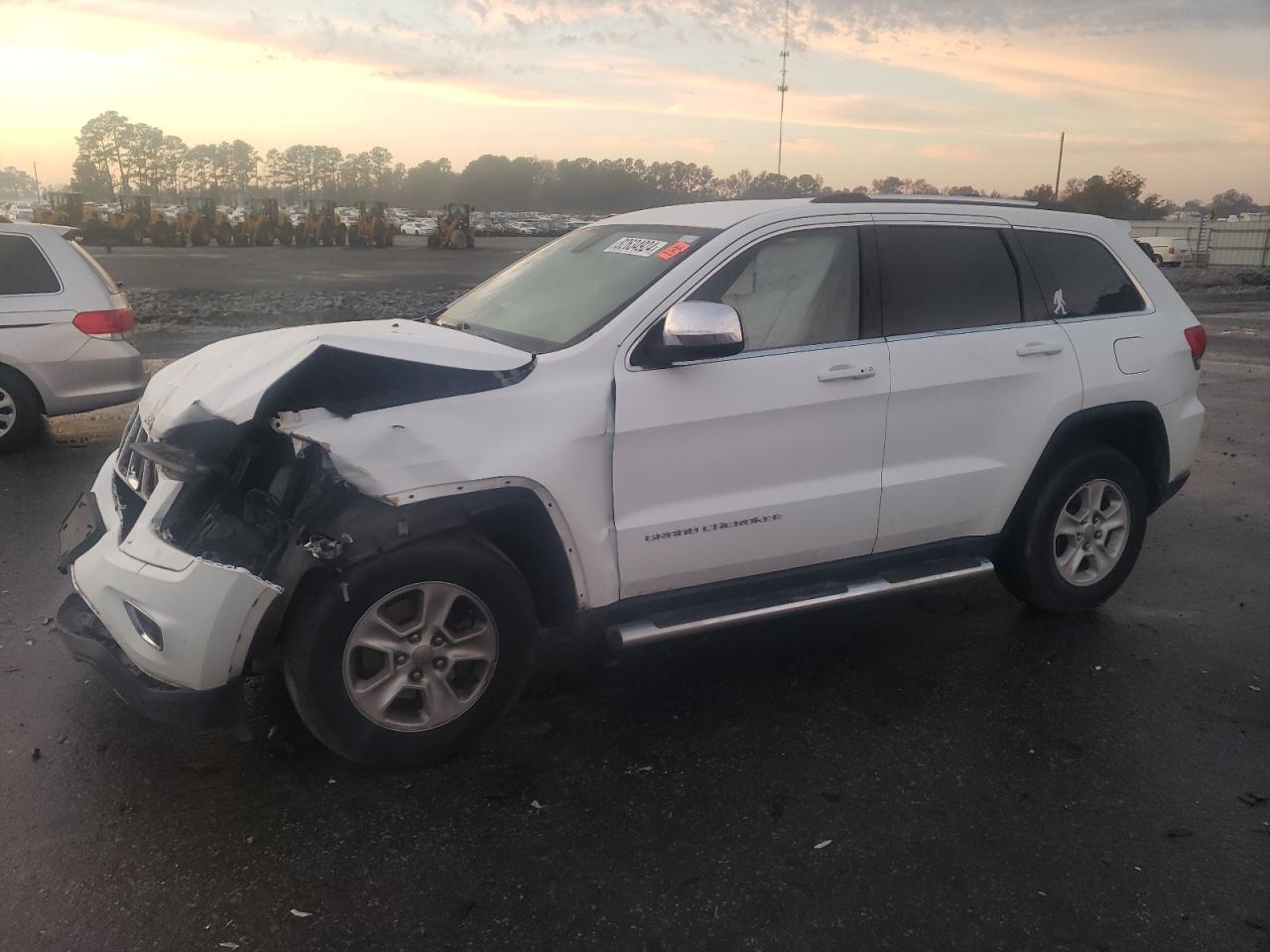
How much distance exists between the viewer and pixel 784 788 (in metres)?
3.41

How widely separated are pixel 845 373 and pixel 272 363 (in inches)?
84.5

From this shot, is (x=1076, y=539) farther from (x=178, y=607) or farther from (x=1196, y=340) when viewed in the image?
(x=178, y=607)

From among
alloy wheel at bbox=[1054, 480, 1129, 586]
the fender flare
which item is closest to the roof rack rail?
alloy wheel at bbox=[1054, 480, 1129, 586]

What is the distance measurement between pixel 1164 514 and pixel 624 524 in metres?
4.78

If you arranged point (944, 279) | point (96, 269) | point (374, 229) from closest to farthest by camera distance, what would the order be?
point (944, 279) < point (96, 269) < point (374, 229)

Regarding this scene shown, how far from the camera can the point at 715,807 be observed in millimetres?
3291

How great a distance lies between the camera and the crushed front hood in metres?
3.25

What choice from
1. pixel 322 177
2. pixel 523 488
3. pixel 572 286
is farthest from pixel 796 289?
pixel 322 177

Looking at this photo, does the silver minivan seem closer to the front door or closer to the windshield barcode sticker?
the windshield barcode sticker

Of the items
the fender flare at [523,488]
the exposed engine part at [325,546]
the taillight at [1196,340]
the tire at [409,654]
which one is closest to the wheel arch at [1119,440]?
the taillight at [1196,340]

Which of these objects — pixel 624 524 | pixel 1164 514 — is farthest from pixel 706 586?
pixel 1164 514

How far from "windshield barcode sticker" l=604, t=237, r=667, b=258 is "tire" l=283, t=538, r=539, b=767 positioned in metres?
1.45

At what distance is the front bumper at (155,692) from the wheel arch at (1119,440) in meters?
3.35

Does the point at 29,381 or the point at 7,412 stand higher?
the point at 29,381
